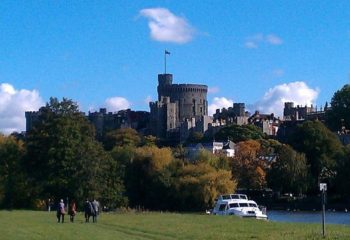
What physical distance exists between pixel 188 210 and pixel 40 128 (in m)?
21.1

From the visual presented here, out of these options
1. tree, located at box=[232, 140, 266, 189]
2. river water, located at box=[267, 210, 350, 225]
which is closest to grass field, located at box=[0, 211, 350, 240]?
river water, located at box=[267, 210, 350, 225]

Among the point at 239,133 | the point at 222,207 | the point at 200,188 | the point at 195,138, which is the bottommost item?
the point at 222,207

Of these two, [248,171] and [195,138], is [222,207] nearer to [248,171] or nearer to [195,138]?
[248,171]

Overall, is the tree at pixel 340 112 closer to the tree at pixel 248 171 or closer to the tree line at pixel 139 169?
the tree line at pixel 139 169

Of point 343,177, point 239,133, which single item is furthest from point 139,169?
point 239,133

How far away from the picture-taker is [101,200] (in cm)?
7388

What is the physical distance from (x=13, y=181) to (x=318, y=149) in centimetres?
4899

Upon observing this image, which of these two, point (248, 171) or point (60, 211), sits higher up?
point (248, 171)

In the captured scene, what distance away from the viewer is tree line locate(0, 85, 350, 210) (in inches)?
2815

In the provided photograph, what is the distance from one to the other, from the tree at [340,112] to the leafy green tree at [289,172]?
68.1 metres

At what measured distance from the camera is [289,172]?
105m

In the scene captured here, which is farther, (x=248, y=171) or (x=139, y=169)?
(x=248, y=171)

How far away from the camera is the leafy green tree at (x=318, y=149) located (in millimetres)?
109000

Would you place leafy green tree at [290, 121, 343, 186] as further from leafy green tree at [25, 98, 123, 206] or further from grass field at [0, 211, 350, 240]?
grass field at [0, 211, 350, 240]
